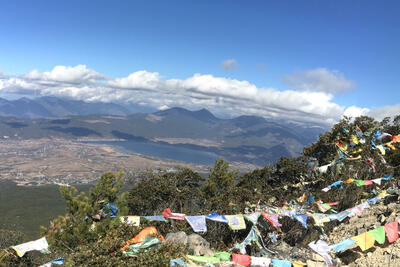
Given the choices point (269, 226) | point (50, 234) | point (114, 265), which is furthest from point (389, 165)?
point (50, 234)

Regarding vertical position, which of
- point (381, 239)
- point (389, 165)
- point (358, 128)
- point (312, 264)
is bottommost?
point (312, 264)

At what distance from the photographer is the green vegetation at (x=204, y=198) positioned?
1176cm

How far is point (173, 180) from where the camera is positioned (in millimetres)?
32500

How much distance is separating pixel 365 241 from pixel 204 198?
19.7 meters

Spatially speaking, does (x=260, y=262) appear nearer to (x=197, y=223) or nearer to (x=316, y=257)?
(x=316, y=257)

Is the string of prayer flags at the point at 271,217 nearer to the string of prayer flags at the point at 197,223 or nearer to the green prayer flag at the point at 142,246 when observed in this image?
the string of prayer flags at the point at 197,223

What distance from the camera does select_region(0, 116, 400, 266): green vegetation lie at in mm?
11758

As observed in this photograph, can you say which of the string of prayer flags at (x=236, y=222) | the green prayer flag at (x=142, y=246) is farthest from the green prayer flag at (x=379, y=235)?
the green prayer flag at (x=142, y=246)

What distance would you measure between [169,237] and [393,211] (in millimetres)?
13241

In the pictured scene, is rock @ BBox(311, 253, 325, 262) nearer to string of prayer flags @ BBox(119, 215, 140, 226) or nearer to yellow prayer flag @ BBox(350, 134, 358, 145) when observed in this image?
string of prayer flags @ BBox(119, 215, 140, 226)

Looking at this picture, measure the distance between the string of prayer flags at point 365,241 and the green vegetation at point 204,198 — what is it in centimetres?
487

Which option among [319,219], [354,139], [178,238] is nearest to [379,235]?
[319,219]

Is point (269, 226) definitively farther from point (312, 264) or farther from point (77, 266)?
point (77, 266)

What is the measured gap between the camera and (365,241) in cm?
1202
